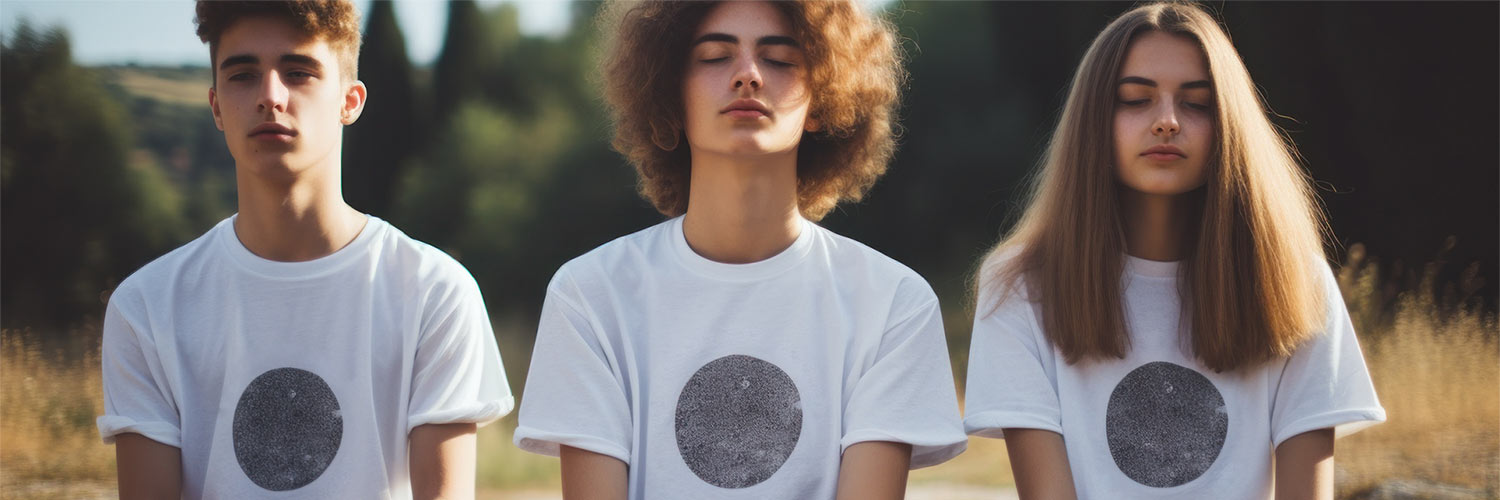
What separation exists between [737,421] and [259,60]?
58.8 inches

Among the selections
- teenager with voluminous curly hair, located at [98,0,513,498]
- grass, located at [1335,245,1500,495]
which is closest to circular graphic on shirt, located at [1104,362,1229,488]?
teenager with voluminous curly hair, located at [98,0,513,498]

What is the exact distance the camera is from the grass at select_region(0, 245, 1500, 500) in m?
6.54

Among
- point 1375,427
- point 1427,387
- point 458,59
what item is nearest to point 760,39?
point 1375,427

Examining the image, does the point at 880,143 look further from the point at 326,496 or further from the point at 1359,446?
the point at 1359,446

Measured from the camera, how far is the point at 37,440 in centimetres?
673

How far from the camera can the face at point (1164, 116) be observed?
3.29m

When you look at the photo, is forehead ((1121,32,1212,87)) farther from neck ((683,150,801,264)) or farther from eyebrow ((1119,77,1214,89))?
neck ((683,150,801,264))

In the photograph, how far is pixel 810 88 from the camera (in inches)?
129

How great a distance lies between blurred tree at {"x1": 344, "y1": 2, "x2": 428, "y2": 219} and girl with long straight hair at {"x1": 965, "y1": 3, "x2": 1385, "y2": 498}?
12797 millimetres

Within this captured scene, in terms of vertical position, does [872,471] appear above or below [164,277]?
below

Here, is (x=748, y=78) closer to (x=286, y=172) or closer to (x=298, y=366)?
(x=286, y=172)

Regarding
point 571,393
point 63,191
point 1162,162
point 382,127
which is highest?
point 382,127

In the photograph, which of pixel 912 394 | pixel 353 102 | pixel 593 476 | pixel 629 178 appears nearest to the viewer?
pixel 593 476

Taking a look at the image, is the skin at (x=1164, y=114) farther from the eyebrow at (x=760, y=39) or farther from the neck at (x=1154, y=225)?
the eyebrow at (x=760, y=39)
